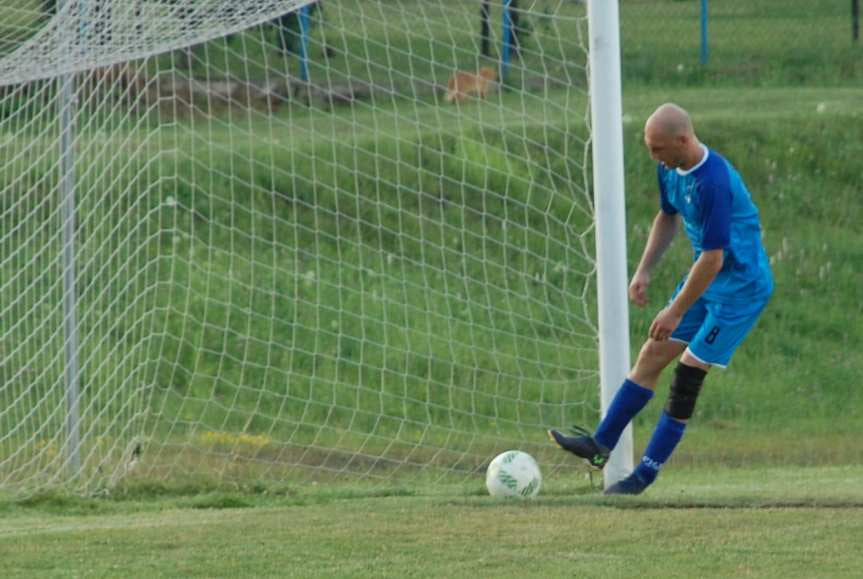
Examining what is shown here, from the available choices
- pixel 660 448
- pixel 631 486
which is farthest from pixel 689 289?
pixel 631 486

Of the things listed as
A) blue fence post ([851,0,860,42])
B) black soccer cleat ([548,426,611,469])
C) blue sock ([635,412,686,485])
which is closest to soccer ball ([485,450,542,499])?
black soccer cleat ([548,426,611,469])

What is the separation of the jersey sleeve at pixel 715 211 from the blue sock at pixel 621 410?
29.0 inches

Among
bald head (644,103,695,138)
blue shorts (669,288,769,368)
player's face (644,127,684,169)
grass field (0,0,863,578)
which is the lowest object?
grass field (0,0,863,578)

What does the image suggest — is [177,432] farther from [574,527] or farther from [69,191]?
[574,527]

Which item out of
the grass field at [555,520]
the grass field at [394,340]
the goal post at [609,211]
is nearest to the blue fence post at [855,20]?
the grass field at [394,340]

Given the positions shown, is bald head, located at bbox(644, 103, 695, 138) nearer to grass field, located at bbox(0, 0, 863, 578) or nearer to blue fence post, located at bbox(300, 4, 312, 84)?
grass field, located at bbox(0, 0, 863, 578)

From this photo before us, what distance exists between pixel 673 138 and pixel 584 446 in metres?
1.41

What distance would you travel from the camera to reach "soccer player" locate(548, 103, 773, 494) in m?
6.84

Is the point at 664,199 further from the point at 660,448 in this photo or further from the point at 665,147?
the point at 660,448

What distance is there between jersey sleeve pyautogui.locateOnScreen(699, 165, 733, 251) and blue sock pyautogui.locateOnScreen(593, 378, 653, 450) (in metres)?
0.74

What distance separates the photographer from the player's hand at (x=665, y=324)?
6.93 metres

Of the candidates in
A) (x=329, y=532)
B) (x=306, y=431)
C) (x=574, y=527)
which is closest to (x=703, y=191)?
(x=574, y=527)

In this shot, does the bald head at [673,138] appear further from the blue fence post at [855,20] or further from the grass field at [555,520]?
the blue fence post at [855,20]

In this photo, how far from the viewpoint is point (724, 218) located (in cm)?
681
